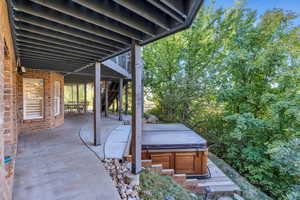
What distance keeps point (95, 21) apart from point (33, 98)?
5.07 m

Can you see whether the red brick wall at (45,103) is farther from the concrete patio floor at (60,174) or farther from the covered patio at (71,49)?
the concrete patio floor at (60,174)

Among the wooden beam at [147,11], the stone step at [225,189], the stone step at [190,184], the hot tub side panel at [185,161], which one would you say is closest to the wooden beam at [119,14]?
the wooden beam at [147,11]

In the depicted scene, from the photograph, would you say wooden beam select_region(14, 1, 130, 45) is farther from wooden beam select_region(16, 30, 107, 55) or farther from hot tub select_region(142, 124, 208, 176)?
hot tub select_region(142, 124, 208, 176)

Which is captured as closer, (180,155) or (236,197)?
(236,197)

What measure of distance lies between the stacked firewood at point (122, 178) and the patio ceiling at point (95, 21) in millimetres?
2369

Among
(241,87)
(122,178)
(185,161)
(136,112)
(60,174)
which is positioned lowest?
(185,161)

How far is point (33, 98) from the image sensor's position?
5395mm

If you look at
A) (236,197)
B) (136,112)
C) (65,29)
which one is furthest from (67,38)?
(236,197)

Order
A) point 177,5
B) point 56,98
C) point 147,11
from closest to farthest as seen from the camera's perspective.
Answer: point 177,5 < point 147,11 < point 56,98

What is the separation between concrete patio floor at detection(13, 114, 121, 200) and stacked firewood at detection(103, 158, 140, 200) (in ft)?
0.53

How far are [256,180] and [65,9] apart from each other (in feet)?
26.0

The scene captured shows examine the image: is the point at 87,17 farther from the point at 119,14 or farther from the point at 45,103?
the point at 45,103

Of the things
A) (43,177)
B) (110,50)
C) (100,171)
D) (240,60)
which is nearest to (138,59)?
(110,50)

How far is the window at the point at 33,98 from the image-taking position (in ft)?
17.2
